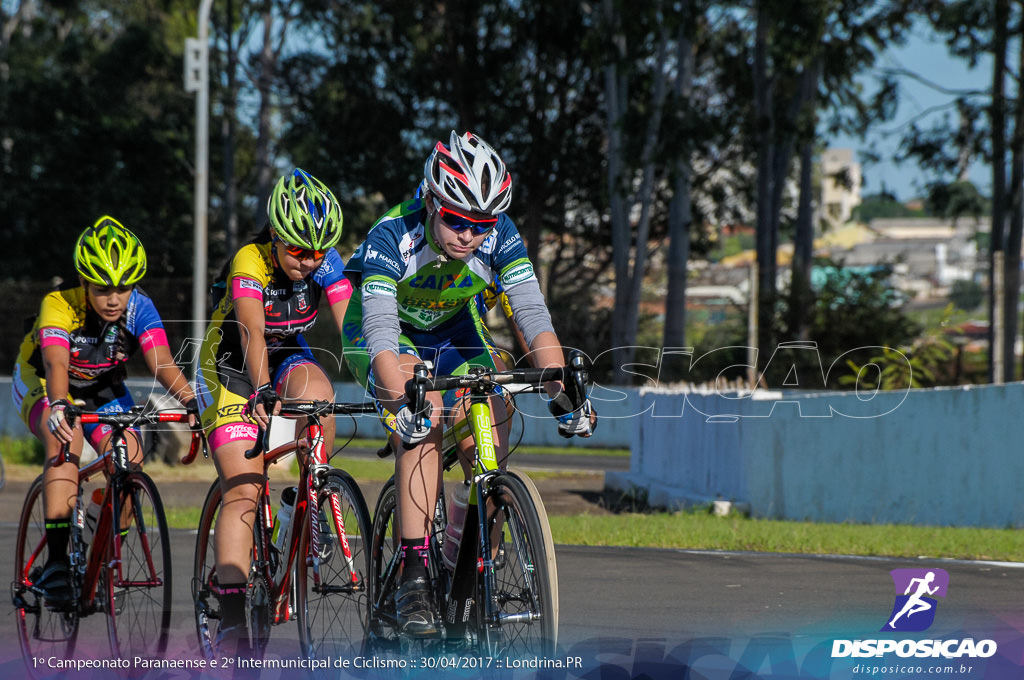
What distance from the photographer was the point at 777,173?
2969 centimetres

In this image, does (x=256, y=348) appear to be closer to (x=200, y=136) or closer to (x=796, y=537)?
(x=796, y=537)

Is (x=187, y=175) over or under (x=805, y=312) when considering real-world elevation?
over

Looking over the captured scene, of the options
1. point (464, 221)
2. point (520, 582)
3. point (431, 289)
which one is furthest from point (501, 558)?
point (464, 221)

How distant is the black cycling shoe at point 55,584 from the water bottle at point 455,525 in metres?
2.14

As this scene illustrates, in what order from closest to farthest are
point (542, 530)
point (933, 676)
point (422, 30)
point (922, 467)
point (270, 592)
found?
point (542, 530)
point (933, 676)
point (270, 592)
point (922, 467)
point (422, 30)

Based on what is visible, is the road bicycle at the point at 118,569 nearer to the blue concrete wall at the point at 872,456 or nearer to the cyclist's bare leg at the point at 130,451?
the cyclist's bare leg at the point at 130,451

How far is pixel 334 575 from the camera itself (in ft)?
16.8

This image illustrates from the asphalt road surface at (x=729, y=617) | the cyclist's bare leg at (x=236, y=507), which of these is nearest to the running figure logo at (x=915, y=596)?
the asphalt road surface at (x=729, y=617)

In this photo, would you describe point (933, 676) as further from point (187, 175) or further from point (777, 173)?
point (187, 175)

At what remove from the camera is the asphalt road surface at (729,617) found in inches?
204

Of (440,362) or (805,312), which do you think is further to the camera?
(805,312)

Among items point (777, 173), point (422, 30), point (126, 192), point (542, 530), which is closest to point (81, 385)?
point (542, 530)

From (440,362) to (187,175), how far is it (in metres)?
38.4

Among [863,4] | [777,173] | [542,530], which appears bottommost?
[542,530]
